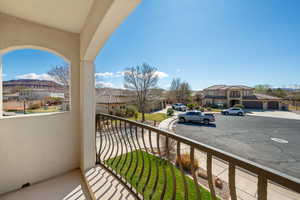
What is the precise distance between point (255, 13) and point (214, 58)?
31.3 ft

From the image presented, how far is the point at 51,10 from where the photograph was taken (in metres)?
1.51

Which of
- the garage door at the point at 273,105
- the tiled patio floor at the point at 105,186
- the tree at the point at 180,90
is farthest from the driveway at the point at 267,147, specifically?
the tree at the point at 180,90

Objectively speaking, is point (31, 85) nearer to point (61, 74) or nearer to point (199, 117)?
point (61, 74)

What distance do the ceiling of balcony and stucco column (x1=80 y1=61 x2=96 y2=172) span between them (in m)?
0.59

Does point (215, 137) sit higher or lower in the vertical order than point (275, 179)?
lower

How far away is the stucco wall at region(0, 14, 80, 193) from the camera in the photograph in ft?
5.24

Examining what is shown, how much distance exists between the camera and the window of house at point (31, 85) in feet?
5.74

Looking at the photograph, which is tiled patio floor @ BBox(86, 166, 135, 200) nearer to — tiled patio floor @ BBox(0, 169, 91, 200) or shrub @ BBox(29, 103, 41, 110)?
tiled patio floor @ BBox(0, 169, 91, 200)

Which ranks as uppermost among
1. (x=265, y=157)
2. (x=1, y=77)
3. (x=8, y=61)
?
(x=8, y=61)

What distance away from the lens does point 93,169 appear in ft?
6.09

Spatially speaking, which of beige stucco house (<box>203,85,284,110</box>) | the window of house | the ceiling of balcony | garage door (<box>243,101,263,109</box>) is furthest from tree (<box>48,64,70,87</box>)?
garage door (<box>243,101,263,109</box>)

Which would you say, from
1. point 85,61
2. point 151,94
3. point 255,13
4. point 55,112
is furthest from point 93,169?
point 151,94

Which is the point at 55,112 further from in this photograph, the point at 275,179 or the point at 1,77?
the point at 275,179

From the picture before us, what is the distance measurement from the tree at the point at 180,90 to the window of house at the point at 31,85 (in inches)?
830
